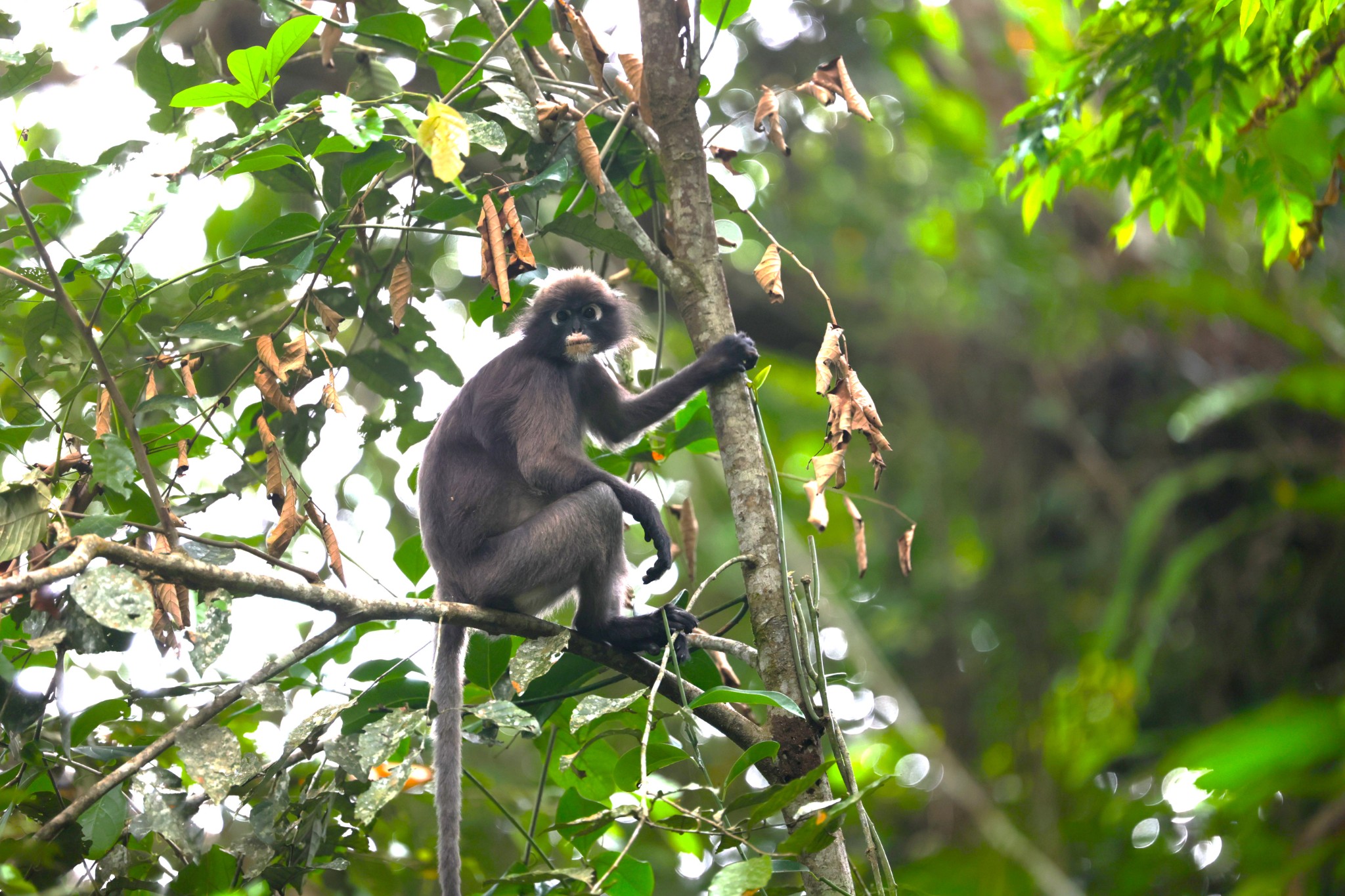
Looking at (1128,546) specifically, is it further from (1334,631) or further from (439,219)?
(439,219)

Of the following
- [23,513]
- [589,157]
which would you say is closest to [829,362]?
[589,157]

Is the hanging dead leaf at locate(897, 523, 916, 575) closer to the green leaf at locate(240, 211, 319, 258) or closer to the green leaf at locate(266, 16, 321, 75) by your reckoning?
the green leaf at locate(240, 211, 319, 258)

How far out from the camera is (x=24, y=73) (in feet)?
7.37

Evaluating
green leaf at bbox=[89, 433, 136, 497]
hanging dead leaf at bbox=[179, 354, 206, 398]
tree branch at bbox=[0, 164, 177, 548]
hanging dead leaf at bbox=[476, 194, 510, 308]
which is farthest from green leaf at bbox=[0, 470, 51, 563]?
hanging dead leaf at bbox=[476, 194, 510, 308]

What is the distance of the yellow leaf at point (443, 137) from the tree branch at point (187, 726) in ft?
3.10

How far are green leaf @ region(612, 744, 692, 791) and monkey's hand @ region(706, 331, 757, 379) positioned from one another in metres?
0.88

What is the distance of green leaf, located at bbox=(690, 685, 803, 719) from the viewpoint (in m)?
1.79

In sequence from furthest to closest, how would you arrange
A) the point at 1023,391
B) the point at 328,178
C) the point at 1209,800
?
the point at 1023,391
the point at 1209,800
the point at 328,178

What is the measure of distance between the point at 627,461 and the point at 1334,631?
5.19m

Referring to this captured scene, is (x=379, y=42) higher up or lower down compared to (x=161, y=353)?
higher up

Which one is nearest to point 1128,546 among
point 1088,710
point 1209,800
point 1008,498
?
point 1088,710

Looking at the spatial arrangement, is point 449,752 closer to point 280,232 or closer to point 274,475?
point 274,475

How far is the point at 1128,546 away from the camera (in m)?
6.28

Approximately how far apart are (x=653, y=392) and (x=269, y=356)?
1.21 meters
